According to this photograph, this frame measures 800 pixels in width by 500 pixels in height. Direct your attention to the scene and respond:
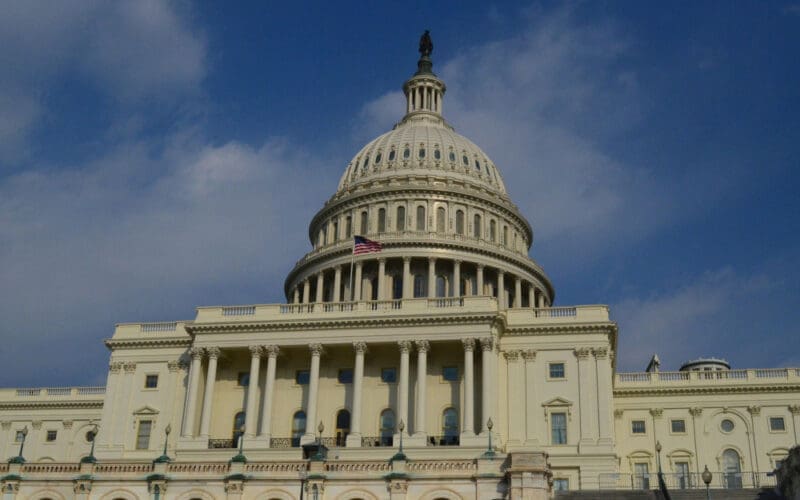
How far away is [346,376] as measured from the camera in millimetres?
74938

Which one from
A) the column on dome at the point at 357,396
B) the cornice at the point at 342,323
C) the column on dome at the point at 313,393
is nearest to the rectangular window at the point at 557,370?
the cornice at the point at 342,323

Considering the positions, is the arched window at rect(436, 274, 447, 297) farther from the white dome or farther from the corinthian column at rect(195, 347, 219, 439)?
the corinthian column at rect(195, 347, 219, 439)

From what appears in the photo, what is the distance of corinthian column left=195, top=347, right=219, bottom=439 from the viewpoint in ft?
237

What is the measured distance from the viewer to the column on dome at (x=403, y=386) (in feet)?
230

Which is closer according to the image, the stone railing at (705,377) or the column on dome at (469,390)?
the column on dome at (469,390)

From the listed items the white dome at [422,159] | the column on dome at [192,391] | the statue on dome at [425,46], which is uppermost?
the statue on dome at [425,46]

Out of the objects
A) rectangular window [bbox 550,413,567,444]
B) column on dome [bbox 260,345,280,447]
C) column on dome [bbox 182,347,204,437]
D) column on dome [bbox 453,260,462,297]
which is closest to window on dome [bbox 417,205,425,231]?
column on dome [bbox 453,260,462,297]

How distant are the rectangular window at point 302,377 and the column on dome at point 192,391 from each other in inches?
284

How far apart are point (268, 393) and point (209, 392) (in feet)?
14.7

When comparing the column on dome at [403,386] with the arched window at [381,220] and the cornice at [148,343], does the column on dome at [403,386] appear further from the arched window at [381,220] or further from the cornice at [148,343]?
the arched window at [381,220]

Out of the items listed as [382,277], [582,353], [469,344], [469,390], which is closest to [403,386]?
[469,390]

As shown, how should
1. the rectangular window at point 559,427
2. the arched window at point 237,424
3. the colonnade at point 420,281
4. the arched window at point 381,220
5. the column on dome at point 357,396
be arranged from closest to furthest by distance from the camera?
the column on dome at point 357,396, the rectangular window at point 559,427, the arched window at point 237,424, the colonnade at point 420,281, the arched window at point 381,220

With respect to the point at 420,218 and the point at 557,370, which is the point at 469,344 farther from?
the point at 420,218

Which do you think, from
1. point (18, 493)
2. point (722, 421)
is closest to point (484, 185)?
point (722, 421)
